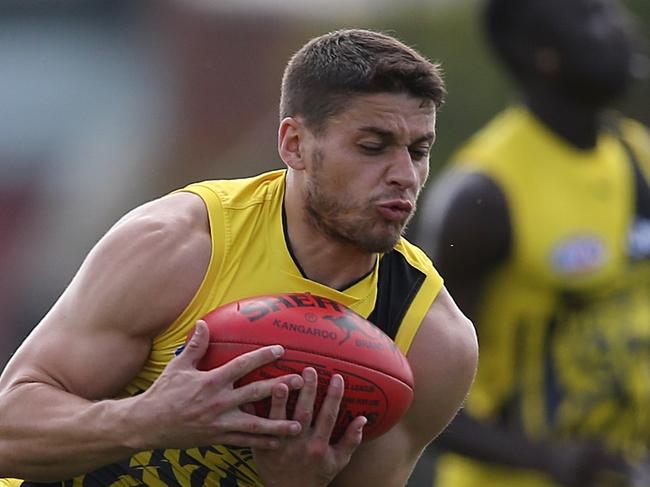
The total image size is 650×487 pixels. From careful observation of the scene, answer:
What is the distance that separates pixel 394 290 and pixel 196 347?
731 mm

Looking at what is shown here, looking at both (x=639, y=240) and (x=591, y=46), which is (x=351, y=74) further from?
(x=591, y=46)

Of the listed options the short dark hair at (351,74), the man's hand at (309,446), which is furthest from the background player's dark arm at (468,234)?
the man's hand at (309,446)

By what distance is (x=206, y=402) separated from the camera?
167 inches

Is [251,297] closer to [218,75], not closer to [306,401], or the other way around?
[306,401]

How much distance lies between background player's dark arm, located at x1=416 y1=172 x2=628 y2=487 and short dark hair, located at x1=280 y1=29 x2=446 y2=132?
2773mm

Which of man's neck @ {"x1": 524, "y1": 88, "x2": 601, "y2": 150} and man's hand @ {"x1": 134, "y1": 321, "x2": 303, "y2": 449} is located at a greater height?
man's hand @ {"x1": 134, "y1": 321, "x2": 303, "y2": 449}

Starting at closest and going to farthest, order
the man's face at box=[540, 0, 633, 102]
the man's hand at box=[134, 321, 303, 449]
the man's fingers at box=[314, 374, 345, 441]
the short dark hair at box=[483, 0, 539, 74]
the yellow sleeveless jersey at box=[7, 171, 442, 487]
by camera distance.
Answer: the man's hand at box=[134, 321, 303, 449]
the man's fingers at box=[314, 374, 345, 441]
the yellow sleeveless jersey at box=[7, 171, 442, 487]
the man's face at box=[540, 0, 633, 102]
the short dark hair at box=[483, 0, 539, 74]

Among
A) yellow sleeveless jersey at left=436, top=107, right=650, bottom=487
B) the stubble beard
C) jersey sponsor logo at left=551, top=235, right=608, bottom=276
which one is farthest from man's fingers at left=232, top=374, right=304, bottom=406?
jersey sponsor logo at left=551, top=235, right=608, bottom=276

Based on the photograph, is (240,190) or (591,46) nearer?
(240,190)

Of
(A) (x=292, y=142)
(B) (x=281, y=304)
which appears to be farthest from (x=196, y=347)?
(A) (x=292, y=142)

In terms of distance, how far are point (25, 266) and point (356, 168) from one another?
10966mm

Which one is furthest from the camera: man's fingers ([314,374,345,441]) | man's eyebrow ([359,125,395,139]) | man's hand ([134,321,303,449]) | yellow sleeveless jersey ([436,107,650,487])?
yellow sleeveless jersey ([436,107,650,487])

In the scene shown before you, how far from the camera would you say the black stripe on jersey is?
15.7 feet

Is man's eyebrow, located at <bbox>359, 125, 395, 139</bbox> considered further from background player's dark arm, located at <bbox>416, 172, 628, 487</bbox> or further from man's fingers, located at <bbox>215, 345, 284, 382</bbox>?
background player's dark arm, located at <bbox>416, 172, 628, 487</bbox>
